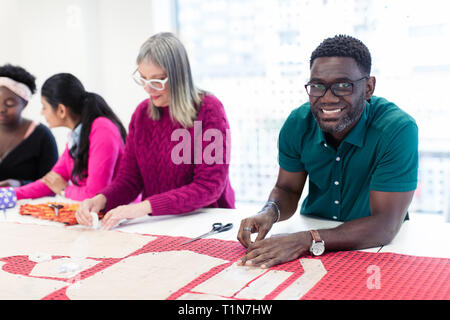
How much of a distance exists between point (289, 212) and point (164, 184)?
0.61 meters

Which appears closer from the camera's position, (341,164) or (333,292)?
(333,292)

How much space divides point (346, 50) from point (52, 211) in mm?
1345

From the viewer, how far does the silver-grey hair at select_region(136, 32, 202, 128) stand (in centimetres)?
208

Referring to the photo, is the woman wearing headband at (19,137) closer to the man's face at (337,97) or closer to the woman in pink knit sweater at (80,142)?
the woman in pink knit sweater at (80,142)

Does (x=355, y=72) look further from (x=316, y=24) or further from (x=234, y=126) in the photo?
(x=234, y=126)

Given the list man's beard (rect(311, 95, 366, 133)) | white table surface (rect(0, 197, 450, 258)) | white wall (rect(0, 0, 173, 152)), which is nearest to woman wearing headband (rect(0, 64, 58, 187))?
white table surface (rect(0, 197, 450, 258))

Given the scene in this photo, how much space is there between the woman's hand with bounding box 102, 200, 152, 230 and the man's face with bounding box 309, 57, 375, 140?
0.75 m

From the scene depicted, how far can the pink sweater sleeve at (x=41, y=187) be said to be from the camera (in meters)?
2.39

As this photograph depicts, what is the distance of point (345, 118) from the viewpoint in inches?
65.5

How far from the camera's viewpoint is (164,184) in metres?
2.18

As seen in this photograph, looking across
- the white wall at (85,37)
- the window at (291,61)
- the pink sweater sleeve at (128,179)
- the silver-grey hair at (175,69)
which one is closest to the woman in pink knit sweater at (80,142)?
the pink sweater sleeve at (128,179)
